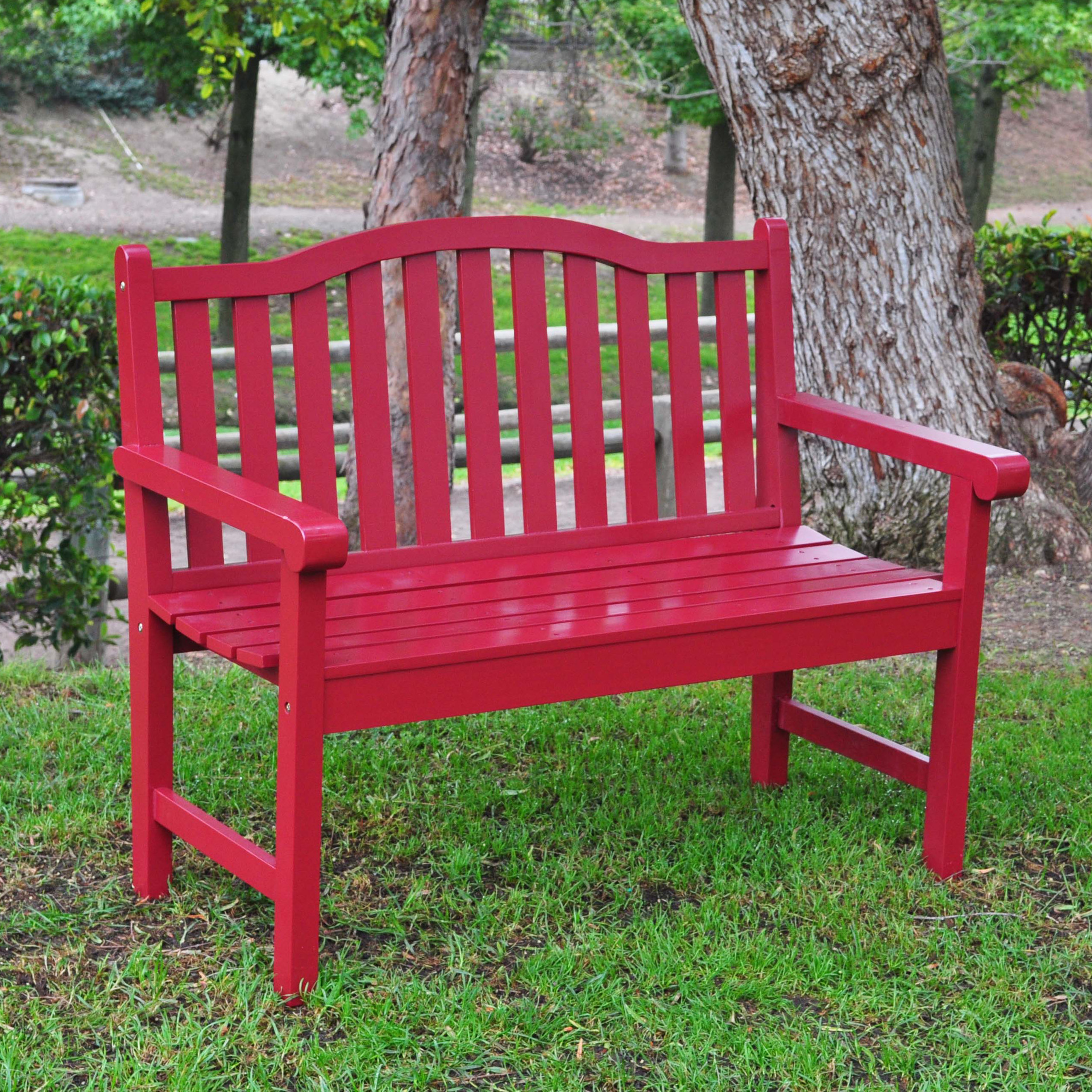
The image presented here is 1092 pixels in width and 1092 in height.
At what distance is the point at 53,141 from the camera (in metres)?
22.3

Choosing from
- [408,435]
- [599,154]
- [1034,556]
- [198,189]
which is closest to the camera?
[1034,556]

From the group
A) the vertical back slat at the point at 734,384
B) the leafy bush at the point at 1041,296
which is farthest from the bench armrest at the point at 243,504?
the leafy bush at the point at 1041,296

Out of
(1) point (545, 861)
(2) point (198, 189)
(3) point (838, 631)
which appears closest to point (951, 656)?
(3) point (838, 631)

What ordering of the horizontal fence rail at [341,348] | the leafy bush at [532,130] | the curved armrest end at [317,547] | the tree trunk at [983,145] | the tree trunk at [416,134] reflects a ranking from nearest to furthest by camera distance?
the curved armrest end at [317,547]
the tree trunk at [416,134]
the horizontal fence rail at [341,348]
the tree trunk at [983,145]
the leafy bush at [532,130]

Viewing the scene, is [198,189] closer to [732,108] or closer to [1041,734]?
[732,108]

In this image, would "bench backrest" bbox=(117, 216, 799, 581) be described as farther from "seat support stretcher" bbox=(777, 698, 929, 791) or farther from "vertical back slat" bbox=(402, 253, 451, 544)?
"seat support stretcher" bbox=(777, 698, 929, 791)

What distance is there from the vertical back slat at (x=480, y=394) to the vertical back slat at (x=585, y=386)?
169 mm

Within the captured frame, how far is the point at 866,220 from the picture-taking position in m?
4.43

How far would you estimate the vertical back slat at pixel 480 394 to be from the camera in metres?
2.79

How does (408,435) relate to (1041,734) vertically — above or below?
above

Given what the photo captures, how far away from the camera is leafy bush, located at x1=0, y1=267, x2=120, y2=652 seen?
162 inches

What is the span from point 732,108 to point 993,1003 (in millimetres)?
3060

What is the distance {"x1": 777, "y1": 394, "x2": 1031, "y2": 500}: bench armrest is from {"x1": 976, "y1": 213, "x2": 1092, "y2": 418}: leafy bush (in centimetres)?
297

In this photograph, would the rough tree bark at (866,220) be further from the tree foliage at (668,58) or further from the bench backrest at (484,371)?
the tree foliage at (668,58)
